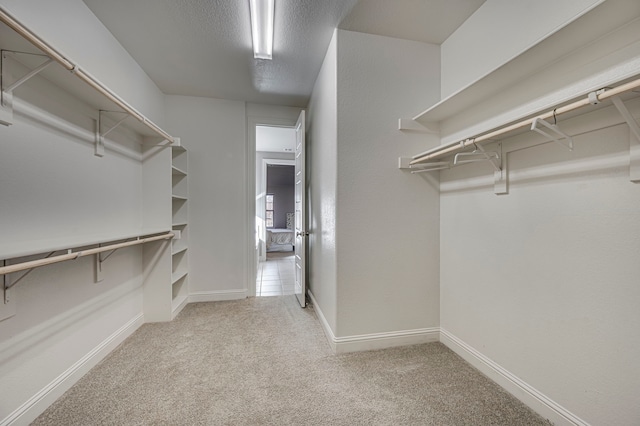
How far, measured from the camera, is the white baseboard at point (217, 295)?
3.11 metres

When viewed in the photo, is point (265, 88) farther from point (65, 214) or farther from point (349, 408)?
point (349, 408)

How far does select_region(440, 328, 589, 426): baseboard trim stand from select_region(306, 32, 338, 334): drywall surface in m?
0.98

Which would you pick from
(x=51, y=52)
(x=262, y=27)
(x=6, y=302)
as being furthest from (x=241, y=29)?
(x=6, y=302)

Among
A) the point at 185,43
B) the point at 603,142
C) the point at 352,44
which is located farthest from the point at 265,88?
the point at 603,142

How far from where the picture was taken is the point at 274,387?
1.60 metres

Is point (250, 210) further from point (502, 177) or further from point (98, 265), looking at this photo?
point (502, 177)

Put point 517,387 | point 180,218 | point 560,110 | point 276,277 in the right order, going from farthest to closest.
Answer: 1. point 276,277
2. point 180,218
3. point 517,387
4. point 560,110

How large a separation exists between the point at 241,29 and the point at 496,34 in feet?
5.96

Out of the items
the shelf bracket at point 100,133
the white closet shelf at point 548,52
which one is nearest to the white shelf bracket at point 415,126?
the white closet shelf at point 548,52

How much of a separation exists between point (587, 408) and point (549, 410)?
19 cm

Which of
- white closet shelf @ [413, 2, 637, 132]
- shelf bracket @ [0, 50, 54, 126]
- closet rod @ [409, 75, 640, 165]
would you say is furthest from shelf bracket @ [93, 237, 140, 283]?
white closet shelf @ [413, 2, 637, 132]

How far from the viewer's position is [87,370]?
1732 mm

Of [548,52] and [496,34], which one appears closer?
[548,52]

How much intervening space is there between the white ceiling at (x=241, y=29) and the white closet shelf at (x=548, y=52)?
0.68m
